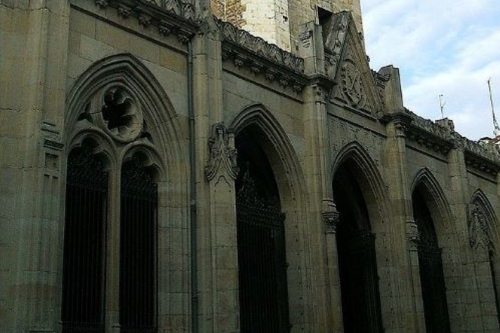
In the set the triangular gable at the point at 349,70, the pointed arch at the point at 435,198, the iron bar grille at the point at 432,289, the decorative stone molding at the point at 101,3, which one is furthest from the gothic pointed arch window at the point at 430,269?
the decorative stone molding at the point at 101,3

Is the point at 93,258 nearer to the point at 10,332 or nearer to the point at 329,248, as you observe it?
the point at 10,332

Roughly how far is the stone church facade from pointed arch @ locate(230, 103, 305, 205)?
37 millimetres

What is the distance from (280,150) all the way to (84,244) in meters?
6.02

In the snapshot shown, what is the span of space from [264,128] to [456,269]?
9.27m

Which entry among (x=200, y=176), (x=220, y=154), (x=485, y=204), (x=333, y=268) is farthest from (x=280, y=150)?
(x=485, y=204)

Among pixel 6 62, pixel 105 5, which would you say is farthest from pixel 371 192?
pixel 6 62

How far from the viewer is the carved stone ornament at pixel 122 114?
13.9 m

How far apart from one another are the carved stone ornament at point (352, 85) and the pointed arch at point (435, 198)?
358 centimetres

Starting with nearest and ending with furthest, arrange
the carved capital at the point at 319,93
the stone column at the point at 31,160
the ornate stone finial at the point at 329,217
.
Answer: the stone column at the point at 31,160
the ornate stone finial at the point at 329,217
the carved capital at the point at 319,93

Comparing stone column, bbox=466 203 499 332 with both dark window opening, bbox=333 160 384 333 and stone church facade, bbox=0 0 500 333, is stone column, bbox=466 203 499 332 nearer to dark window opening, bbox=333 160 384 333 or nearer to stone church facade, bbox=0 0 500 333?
stone church facade, bbox=0 0 500 333

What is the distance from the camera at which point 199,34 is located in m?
15.4

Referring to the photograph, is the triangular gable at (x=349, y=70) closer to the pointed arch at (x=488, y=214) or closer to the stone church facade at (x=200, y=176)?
the stone church facade at (x=200, y=176)

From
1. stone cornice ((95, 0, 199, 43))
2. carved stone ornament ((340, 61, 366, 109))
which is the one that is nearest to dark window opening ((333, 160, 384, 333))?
carved stone ornament ((340, 61, 366, 109))

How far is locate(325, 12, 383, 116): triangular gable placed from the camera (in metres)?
19.5
